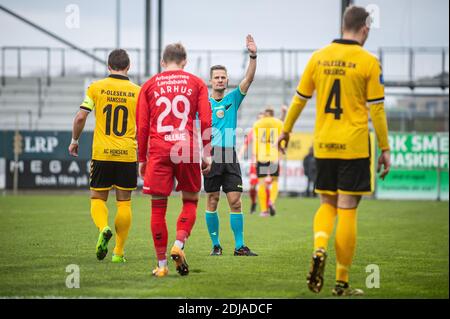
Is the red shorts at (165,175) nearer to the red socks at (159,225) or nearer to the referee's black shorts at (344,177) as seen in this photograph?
the red socks at (159,225)

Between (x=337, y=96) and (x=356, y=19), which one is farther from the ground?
(x=356, y=19)

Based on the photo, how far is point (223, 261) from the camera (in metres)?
9.54

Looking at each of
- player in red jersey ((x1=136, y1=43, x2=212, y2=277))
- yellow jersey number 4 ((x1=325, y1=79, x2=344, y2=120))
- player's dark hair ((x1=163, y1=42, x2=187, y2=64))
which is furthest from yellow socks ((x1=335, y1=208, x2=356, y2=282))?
player's dark hair ((x1=163, y1=42, x2=187, y2=64))

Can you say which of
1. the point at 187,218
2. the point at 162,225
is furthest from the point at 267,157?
the point at 162,225

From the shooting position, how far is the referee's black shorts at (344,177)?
276 inches

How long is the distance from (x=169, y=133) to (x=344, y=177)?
1853 mm

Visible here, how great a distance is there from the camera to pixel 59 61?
3672 centimetres

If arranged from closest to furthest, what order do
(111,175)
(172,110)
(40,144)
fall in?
(172,110) < (111,175) < (40,144)

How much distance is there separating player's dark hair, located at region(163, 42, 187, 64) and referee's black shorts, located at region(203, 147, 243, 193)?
2.48 metres

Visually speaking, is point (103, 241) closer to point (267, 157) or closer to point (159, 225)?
point (159, 225)

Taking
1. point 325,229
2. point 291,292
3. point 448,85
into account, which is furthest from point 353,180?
point 448,85

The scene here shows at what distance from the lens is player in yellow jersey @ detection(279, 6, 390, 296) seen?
277 inches

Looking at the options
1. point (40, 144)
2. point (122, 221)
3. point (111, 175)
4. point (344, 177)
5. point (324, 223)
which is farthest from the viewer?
point (40, 144)

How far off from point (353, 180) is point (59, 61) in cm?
3102
